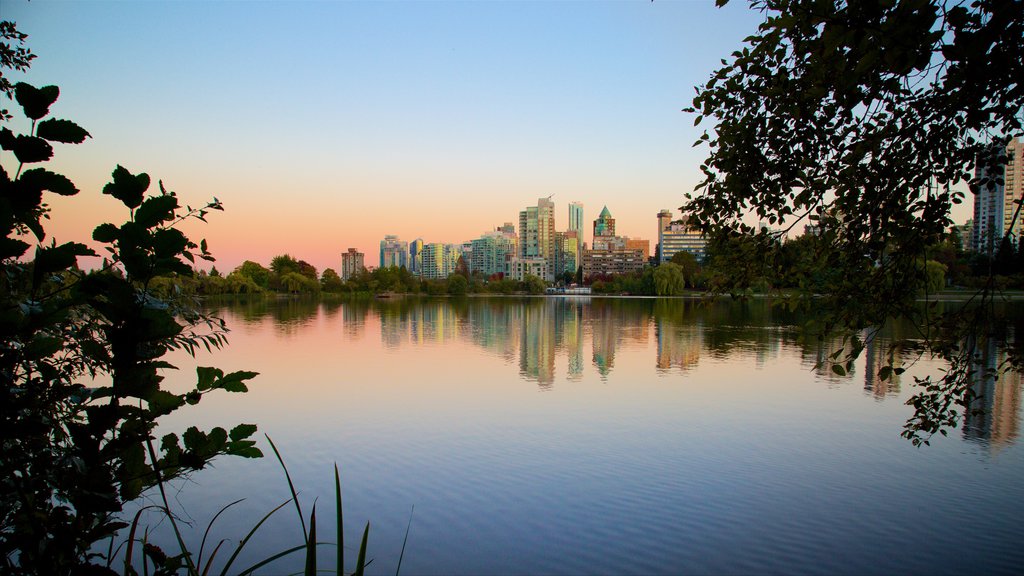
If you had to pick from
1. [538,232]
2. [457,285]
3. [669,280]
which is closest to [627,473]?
[669,280]

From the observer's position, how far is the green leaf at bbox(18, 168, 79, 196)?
117 cm

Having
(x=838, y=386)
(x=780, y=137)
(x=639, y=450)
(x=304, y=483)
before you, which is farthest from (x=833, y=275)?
(x=838, y=386)

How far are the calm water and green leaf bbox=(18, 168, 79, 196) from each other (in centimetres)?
493

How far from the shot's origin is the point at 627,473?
7723 mm

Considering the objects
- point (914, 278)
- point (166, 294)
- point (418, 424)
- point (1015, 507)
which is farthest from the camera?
point (418, 424)

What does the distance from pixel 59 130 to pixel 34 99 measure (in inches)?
2.8

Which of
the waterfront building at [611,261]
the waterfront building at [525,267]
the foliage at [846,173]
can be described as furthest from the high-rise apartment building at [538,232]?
the foliage at [846,173]

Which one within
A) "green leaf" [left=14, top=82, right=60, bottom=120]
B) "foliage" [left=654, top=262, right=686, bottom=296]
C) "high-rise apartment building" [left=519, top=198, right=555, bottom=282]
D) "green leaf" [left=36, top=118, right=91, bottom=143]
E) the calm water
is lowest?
the calm water

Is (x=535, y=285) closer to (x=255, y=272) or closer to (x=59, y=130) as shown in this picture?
(x=255, y=272)

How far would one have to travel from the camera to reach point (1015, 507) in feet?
21.6

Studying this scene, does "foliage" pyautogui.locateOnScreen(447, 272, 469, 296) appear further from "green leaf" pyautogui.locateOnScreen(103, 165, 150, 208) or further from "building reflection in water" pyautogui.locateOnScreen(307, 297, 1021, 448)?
"green leaf" pyautogui.locateOnScreen(103, 165, 150, 208)

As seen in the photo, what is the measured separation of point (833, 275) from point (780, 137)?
109cm

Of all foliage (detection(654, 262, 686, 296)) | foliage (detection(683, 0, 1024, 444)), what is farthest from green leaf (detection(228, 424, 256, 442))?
foliage (detection(654, 262, 686, 296))

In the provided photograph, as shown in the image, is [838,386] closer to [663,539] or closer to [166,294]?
[663,539]
